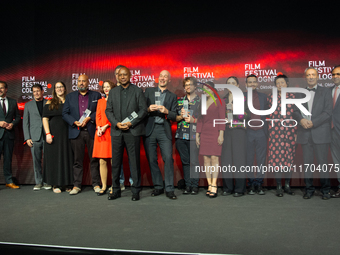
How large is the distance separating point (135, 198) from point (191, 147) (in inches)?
43.1

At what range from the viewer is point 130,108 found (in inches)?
151

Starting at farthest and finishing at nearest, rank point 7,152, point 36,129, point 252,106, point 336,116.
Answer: point 7,152 < point 36,129 < point 252,106 < point 336,116

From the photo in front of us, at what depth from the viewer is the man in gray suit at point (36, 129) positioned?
4.70 metres

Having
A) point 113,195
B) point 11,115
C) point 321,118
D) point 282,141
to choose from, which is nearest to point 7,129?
point 11,115

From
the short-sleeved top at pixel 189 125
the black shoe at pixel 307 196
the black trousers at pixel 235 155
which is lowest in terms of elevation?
the black shoe at pixel 307 196

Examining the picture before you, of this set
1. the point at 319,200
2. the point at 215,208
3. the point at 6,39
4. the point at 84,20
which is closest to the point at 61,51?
the point at 84,20

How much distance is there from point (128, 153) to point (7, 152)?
2382 millimetres

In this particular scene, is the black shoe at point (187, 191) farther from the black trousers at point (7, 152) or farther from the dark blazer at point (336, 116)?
the black trousers at point (7, 152)

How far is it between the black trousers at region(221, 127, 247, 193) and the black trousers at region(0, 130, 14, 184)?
3563 millimetres

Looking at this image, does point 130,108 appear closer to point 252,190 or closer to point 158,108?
point 158,108

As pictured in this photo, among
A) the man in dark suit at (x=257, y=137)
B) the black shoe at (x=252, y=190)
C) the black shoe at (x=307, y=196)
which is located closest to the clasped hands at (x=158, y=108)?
the man in dark suit at (x=257, y=137)

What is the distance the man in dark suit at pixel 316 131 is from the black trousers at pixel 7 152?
15.1 feet

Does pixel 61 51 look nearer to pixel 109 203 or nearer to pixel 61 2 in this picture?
pixel 61 2

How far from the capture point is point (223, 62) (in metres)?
4.68
